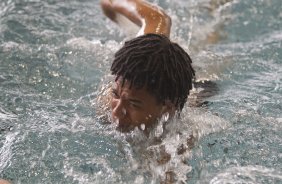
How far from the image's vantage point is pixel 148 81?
3.13 metres

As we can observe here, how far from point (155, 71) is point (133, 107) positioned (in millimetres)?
212

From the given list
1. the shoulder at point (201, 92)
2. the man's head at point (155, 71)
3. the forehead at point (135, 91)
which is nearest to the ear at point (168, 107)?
the man's head at point (155, 71)

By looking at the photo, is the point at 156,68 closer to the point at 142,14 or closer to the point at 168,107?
the point at 168,107

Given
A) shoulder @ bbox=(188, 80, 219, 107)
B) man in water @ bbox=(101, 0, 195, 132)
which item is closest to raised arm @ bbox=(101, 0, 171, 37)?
shoulder @ bbox=(188, 80, 219, 107)

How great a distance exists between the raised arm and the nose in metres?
0.80

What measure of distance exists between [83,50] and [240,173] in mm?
1725

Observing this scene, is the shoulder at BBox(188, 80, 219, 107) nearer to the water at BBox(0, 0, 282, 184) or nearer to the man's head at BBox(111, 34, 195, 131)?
the water at BBox(0, 0, 282, 184)

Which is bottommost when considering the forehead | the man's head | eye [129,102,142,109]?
eye [129,102,142,109]

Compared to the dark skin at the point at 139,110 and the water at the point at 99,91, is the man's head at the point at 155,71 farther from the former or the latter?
the water at the point at 99,91

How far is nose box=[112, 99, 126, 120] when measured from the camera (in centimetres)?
318

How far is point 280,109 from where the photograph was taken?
13.3ft

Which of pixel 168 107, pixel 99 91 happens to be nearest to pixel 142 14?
pixel 99 91

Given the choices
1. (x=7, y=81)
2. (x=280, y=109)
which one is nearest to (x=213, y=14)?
(x=280, y=109)

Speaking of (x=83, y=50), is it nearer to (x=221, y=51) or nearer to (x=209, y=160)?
(x=221, y=51)
